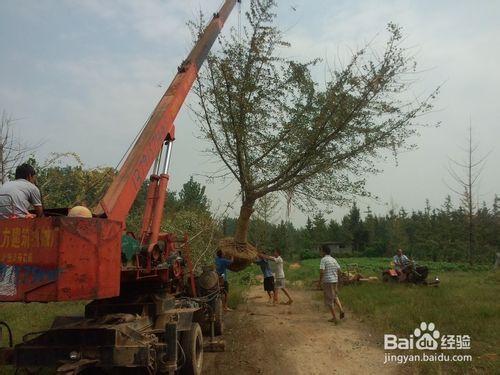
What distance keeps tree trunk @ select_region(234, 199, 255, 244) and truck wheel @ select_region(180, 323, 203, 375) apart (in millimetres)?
5100

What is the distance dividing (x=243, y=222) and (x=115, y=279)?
7474mm

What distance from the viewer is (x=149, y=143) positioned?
7.74 meters

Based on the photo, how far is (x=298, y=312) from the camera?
1333cm

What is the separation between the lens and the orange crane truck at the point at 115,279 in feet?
17.1

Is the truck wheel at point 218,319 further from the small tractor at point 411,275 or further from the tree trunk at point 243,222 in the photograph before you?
the small tractor at point 411,275

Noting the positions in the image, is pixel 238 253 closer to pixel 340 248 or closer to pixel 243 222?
pixel 243 222

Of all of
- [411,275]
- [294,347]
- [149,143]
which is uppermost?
[149,143]

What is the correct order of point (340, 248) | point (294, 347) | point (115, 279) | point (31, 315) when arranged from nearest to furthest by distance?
point (115, 279)
point (294, 347)
point (31, 315)
point (340, 248)

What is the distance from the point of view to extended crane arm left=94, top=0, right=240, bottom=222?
659 cm

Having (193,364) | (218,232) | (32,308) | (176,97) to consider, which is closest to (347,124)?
(176,97)

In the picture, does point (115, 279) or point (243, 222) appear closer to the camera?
point (115, 279)

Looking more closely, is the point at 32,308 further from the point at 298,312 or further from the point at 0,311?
the point at 298,312

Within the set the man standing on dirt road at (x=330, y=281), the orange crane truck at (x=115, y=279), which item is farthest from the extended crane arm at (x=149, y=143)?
the man standing on dirt road at (x=330, y=281)

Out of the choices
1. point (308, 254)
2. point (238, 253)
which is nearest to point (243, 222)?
point (238, 253)
